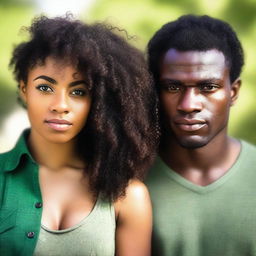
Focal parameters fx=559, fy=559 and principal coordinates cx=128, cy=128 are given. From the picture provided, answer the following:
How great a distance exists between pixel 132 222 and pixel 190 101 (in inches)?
25.0

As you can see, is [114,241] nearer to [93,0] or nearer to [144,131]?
[144,131]

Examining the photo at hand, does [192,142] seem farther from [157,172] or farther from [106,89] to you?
[106,89]

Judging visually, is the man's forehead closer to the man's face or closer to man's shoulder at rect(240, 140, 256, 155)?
the man's face

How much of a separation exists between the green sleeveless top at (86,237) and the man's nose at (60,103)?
1.46 ft

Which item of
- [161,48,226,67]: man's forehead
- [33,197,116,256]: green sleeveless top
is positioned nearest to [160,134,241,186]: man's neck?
[161,48,226,67]: man's forehead

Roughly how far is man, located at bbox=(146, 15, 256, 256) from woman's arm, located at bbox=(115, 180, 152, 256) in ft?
0.60

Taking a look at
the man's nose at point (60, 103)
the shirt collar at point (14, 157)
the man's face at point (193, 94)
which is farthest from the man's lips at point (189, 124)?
the shirt collar at point (14, 157)

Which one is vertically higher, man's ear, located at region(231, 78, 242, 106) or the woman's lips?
man's ear, located at region(231, 78, 242, 106)

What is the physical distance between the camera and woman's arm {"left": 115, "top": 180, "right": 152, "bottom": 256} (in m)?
2.52

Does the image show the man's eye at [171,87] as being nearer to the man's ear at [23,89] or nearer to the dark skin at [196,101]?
the dark skin at [196,101]

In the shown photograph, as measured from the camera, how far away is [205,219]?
107 inches

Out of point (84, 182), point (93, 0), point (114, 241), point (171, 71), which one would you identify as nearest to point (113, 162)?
point (84, 182)

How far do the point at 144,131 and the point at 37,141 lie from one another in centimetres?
49

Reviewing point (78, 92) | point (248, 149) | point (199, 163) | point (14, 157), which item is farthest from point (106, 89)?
point (248, 149)
